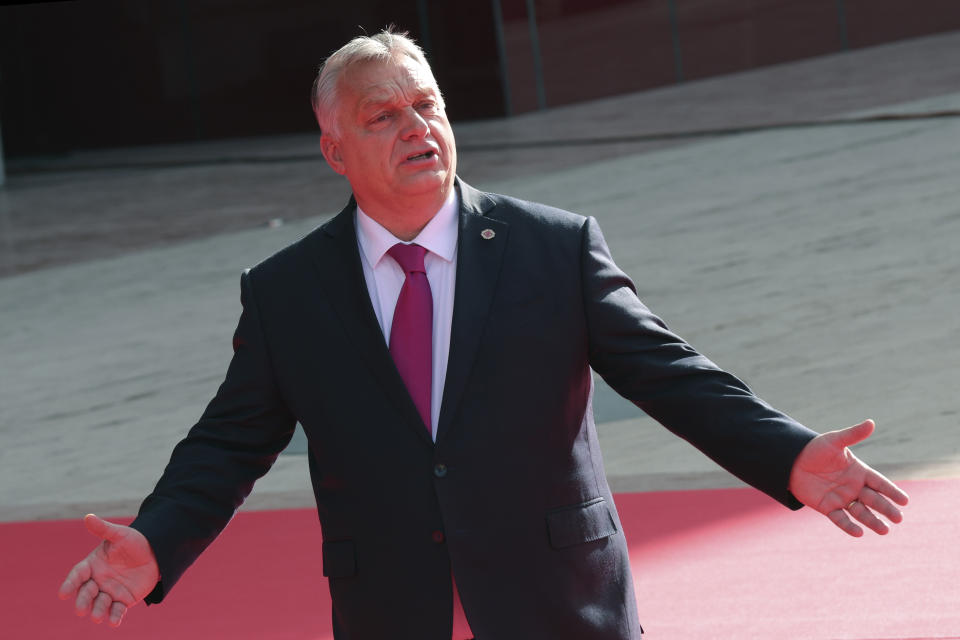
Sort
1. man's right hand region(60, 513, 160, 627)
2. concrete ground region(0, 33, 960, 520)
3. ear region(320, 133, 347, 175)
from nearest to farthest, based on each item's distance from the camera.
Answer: man's right hand region(60, 513, 160, 627) → ear region(320, 133, 347, 175) → concrete ground region(0, 33, 960, 520)

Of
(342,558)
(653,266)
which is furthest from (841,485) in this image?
(653,266)

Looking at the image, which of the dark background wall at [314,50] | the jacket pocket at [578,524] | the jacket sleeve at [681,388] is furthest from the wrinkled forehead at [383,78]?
the dark background wall at [314,50]

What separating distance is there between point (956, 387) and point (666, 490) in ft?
4.54

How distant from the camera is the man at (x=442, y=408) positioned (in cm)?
279

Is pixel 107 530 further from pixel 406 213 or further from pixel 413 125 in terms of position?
pixel 413 125

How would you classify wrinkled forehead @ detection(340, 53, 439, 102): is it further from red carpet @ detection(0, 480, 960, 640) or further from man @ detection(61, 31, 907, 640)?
red carpet @ detection(0, 480, 960, 640)

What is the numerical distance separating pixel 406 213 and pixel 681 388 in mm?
620

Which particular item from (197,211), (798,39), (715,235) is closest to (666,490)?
(715,235)

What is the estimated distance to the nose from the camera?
2867 mm

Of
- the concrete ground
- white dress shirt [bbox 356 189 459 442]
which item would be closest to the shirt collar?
white dress shirt [bbox 356 189 459 442]

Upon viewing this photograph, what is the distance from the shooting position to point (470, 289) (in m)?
2.84

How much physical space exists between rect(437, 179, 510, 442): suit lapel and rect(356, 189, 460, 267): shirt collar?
0.12ft

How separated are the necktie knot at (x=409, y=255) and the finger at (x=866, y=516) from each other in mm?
904

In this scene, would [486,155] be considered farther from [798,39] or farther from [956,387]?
[956,387]
